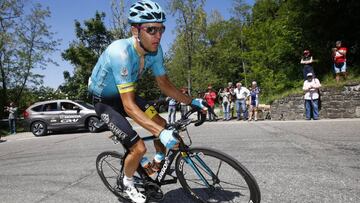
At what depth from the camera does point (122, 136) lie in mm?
3701

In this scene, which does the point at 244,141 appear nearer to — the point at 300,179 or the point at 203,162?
the point at 300,179

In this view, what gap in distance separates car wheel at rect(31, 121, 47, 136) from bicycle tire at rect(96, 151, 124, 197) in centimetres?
1453

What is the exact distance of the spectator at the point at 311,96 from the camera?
1455cm

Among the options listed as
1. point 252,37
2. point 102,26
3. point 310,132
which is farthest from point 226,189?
point 102,26

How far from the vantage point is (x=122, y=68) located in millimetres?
3562

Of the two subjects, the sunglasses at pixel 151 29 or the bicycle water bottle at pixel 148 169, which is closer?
the sunglasses at pixel 151 29

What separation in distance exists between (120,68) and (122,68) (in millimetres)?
21

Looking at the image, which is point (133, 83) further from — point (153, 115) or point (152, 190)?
point (152, 190)

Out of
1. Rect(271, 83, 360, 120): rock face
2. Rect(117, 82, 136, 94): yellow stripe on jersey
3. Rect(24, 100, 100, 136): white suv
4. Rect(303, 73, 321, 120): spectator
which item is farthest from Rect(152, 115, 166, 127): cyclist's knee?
Rect(24, 100, 100, 136): white suv

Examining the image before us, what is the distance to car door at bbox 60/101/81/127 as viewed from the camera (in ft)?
58.6

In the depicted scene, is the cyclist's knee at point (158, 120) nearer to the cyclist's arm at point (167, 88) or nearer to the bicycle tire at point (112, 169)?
the cyclist's arm at point (167, 88)

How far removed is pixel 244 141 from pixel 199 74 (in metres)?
46.4

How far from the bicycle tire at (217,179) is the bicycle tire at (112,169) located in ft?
Answer: 2.96

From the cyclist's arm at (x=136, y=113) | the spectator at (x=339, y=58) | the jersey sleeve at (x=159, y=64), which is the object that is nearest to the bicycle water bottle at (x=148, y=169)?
the cyclist's arm at (x=136, y=113)
